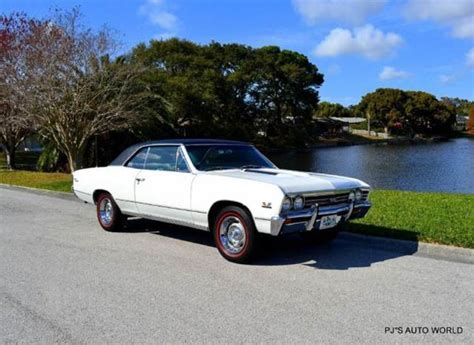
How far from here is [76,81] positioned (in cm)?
1922

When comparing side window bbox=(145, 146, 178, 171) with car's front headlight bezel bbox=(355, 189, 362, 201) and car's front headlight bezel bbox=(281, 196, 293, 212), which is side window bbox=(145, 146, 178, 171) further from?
car's front headlight bezel bbox=(355, 189, 362, 201)

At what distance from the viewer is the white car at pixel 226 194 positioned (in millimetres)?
5676

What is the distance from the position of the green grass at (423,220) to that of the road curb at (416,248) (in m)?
0.16

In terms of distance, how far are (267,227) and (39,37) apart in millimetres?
17561

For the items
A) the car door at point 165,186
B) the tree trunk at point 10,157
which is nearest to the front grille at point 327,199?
the car door at point 165,186

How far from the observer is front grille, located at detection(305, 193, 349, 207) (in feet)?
19.1

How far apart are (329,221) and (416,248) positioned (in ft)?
5.07

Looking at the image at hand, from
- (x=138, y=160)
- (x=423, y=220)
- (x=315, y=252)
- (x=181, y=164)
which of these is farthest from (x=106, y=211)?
(x=423, y=220)

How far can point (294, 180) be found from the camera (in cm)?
600

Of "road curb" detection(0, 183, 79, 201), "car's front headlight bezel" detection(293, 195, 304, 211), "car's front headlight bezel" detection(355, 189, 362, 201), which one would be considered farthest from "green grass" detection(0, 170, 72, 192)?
"car's front headlight bezel" detection(293, 195, 304, 211)

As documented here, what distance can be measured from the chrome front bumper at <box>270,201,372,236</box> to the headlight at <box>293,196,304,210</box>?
0.06 metres

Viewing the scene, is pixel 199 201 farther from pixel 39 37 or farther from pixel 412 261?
pixel 39 37

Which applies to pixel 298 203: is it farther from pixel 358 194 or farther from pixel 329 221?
pixel 358 194

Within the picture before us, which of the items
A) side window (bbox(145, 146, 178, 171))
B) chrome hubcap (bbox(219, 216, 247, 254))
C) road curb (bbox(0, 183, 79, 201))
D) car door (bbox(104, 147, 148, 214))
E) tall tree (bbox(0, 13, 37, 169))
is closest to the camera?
chrome hubcap (bbox(219, 216, 247, 254))
